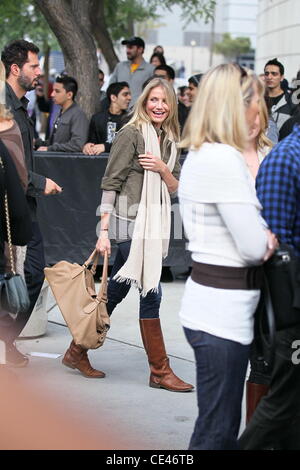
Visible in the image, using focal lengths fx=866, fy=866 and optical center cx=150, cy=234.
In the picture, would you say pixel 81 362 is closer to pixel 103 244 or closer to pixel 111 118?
pixel 103 244

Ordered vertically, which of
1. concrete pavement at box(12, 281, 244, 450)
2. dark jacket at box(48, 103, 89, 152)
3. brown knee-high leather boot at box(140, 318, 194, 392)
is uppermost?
dark jacket at box(48, 103, 89, 152)

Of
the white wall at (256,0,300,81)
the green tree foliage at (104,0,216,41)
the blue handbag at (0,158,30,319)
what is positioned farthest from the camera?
the white wall at (256,0,300,81)

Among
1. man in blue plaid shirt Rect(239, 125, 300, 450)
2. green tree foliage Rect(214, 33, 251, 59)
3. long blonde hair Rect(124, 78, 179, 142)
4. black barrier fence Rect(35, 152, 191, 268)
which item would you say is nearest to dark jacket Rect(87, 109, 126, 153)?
black barrier fence Rect(35, 152, 191, 268)

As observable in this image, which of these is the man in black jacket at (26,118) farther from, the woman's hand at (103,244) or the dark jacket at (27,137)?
the woman's hand at (103,244)

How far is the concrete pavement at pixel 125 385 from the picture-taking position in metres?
4.70

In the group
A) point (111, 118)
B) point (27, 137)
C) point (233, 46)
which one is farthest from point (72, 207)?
point (233, 46)

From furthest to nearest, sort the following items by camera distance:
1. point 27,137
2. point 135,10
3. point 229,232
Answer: point 135,10, point 27,137, point 229,232

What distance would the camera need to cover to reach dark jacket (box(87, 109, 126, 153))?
30.0ft

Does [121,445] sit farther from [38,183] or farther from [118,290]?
[38,183]

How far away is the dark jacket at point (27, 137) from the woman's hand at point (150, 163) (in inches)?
26.1

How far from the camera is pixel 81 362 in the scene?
5.65 metres

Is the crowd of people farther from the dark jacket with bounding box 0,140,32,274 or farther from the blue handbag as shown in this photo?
the blue handbag

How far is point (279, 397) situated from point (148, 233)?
6.28 ft

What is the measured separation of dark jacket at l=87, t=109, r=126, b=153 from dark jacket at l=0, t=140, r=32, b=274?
481 centimetres
